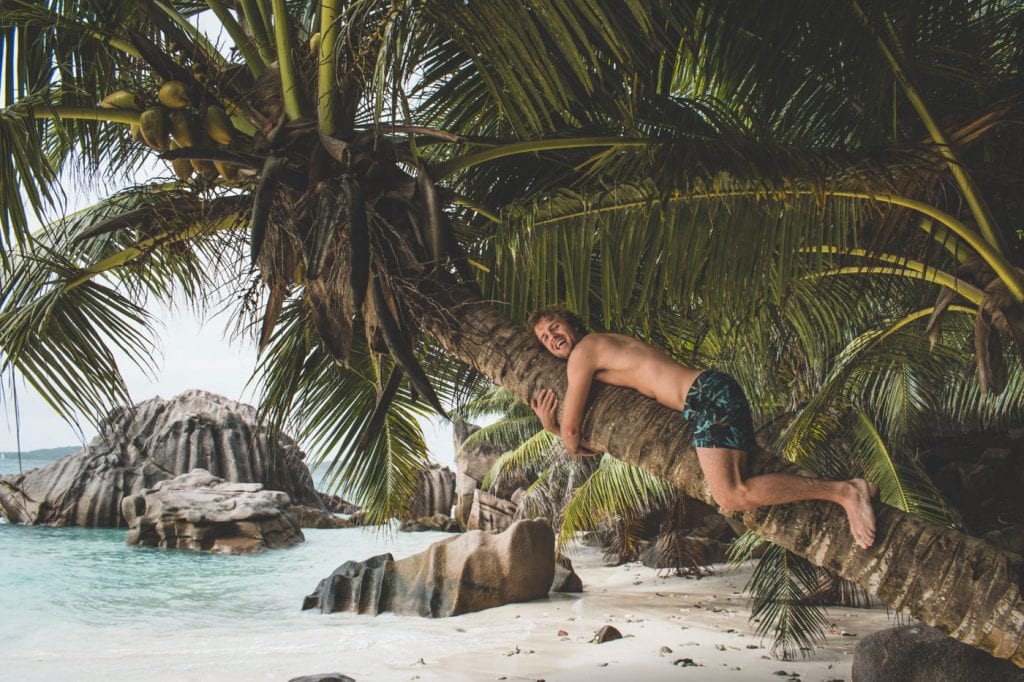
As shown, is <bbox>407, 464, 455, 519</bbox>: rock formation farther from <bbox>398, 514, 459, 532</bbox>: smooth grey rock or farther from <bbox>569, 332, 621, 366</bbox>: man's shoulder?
<bbox>569, 332, 621, 366</bbox>: man's shoulder

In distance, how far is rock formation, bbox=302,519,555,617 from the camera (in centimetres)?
1221

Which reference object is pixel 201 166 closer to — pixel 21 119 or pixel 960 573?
pixel 21 119

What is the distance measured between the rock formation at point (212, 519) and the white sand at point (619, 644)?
43.0 feet

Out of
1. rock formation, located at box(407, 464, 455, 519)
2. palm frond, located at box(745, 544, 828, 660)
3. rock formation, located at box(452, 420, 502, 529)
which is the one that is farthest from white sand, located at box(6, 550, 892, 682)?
rock formation, located at box(407, 464, 455, 519)

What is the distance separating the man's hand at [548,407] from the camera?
11.7 ft

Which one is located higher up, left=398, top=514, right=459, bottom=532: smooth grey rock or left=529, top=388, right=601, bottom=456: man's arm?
left=529, top=388, right=601, bottom=456: man's arm

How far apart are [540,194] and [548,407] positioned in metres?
1.66

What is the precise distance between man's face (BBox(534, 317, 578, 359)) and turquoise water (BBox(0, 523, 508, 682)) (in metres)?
4.91

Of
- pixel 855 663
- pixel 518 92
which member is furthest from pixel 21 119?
pixel 855 663

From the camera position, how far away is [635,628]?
10336mm

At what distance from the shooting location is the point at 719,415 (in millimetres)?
3043

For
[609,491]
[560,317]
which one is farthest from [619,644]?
[560,317]

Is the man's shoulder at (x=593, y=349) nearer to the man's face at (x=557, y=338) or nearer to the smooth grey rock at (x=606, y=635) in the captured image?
the man's face at (x=557, y=338)

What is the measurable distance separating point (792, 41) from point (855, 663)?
506 centimetres
